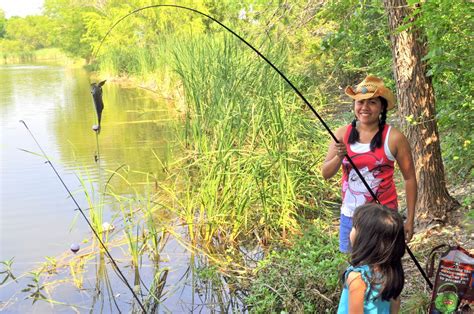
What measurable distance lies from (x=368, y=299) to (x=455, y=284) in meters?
0.46

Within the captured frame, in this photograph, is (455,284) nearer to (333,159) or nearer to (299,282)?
(333,159)

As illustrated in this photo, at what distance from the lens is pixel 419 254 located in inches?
126

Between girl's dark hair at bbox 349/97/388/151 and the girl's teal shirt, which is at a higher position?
girl's dark hair at bbox 349/97/388/151

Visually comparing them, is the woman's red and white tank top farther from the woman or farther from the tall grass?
the tall grass

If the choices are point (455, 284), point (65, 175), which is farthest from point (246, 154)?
point (65, 175)

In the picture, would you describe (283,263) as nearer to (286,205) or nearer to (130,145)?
(286,205)

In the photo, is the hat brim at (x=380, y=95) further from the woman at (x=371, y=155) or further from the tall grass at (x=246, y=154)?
the tall grass at (x=246, y=154)

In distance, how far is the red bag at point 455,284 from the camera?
2.00m

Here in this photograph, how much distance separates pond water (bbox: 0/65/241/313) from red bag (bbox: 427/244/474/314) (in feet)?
5.84

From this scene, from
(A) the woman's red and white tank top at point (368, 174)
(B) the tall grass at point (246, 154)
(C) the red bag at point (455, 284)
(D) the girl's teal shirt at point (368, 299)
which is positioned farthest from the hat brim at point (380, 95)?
(B) the tall grass at point (246, 154)

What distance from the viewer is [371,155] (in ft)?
7.54

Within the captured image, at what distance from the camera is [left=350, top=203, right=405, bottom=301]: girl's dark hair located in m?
1.72

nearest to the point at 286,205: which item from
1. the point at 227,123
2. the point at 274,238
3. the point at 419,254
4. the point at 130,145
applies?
the point at 274,238

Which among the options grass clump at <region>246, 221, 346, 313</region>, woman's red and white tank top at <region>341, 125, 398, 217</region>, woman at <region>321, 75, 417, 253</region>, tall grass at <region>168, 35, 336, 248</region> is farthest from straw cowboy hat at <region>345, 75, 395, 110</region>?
tall grass at <region>168, 35, 336, 248</region>
